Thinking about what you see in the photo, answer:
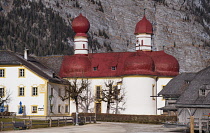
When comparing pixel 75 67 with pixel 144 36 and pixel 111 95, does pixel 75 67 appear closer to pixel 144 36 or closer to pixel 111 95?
pixel 111 95

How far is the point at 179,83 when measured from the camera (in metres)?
66.9

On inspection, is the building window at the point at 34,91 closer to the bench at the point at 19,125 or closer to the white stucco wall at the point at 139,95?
the white stucco wall at the point at 139,95

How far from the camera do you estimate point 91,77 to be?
81062 millimetres

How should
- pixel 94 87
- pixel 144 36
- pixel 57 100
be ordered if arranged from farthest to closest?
pixel 144 36, pixel 94 87, pixel 57 100

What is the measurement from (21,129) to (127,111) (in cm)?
2786

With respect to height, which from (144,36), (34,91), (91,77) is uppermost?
(144,36)

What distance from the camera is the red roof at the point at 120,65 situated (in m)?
76.2

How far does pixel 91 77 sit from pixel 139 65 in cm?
894

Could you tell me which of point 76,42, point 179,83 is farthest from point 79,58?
point 179,83

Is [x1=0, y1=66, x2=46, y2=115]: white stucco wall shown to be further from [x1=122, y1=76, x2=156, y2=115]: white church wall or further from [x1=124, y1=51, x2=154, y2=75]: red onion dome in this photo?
[x1=124, y1=51, x2=154, y2=75]: red onion dome

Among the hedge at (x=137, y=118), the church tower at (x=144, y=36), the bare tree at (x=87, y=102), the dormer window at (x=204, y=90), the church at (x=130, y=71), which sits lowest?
the hedge at (x=137, y=118)

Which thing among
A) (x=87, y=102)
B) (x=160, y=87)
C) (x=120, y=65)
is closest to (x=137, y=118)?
(x=160, y=87)

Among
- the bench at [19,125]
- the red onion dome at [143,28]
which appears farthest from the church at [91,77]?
the bench at [19,125]

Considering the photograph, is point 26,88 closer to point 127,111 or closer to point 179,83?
point 127,111
